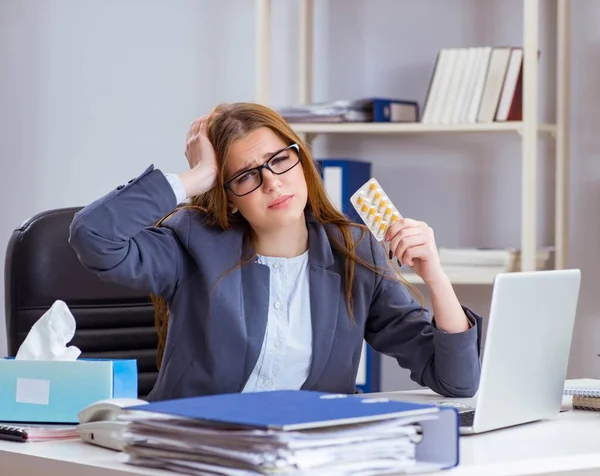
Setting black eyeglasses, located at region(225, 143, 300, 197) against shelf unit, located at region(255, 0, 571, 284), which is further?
shelf unit, located at region(255, 0, 571, 284)

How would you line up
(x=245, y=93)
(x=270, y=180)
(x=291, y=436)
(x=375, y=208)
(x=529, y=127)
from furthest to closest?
(x=245, y=93), (x=529, y=127), (x=270, y=180), (x=375, y=208), (x=291, y=436)

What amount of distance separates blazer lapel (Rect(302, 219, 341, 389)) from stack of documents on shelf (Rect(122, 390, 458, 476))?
0.56 metres

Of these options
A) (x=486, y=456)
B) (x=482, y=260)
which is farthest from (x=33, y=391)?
(x=482, y=260)

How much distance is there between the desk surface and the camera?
1.09 metres

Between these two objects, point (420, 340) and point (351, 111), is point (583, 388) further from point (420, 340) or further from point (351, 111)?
point (351, 111)

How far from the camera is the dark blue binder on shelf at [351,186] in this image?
9.42 ft

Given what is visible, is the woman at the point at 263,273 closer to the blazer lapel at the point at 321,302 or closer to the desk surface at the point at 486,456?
the blazer lapel at the point at 321,302

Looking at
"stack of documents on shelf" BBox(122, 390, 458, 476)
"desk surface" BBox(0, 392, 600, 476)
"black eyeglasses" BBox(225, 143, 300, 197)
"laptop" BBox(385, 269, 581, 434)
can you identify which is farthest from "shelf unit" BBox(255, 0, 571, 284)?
"stack of documents on shelf" BBox(122, 390, 458, 476)

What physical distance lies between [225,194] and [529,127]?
1.21m

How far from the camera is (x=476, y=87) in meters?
2.78

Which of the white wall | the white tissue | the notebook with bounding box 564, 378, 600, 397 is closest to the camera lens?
the white tissue

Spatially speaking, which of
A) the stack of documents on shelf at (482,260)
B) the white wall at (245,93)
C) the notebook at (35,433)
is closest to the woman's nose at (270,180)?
the notebook at (35,433)

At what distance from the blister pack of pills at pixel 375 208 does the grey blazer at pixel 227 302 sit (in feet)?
0.59

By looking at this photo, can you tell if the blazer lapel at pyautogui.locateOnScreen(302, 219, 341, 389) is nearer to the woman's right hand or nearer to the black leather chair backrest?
the woman's right hand
